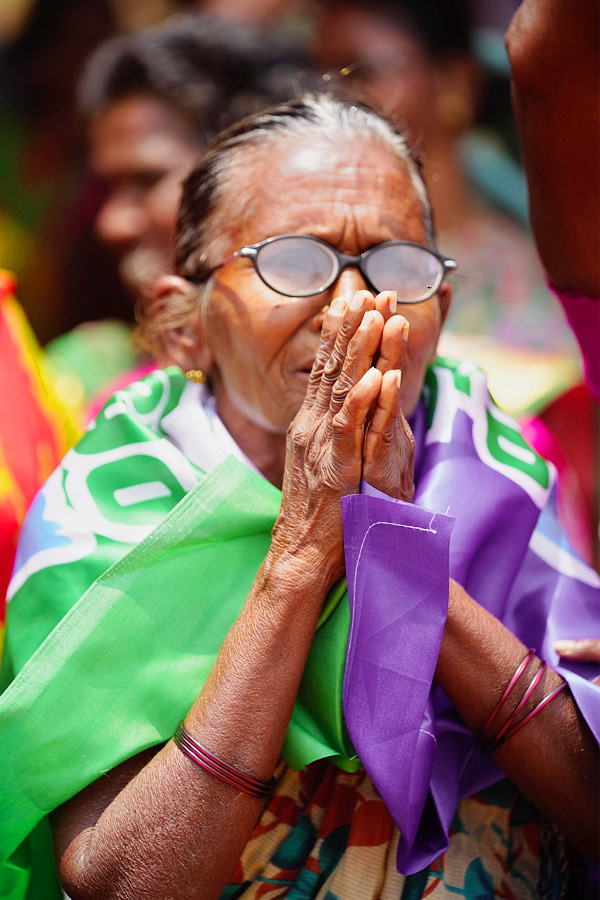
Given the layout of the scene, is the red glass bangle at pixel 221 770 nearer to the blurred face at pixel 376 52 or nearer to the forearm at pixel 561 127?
the forearm at pixel 561 127

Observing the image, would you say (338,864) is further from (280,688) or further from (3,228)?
A: (3,228)

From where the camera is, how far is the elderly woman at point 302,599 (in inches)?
57.5

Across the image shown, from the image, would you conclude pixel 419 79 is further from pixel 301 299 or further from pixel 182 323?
pixel 301 299

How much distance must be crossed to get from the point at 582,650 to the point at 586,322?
0.73m

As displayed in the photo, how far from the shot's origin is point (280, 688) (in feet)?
4.86

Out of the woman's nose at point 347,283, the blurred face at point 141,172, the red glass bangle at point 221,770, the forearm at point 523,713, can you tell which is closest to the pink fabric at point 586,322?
the woman's nose at point 347,283

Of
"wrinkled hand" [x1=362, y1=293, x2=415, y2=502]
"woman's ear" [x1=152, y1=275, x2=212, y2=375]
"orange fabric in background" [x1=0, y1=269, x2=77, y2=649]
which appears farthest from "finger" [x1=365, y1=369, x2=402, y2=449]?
"orange fabric in background" [x1=0, y1=269, x2=77, y2=649]

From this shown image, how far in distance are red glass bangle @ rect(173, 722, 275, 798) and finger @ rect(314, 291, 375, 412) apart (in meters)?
0.58

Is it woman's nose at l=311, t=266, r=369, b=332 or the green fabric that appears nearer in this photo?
the green fabric

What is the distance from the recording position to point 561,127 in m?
1.82

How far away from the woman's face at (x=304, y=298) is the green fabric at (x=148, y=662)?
25 cm

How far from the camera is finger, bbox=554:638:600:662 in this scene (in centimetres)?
169

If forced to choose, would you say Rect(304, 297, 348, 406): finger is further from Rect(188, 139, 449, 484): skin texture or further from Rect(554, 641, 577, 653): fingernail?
Rect(554, 641, 577, 653): fingernail

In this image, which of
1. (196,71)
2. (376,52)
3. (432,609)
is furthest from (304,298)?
(376,52)
